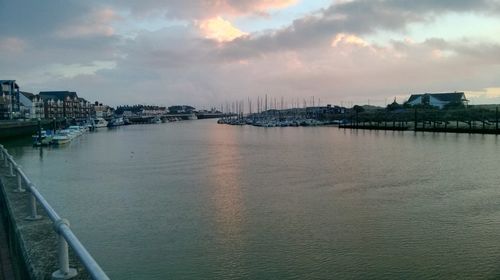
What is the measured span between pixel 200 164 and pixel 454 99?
334 feet

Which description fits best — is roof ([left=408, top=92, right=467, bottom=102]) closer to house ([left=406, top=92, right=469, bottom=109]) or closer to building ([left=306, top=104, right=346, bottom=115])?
house ([left=406, top=92, right=469, bottom=109])

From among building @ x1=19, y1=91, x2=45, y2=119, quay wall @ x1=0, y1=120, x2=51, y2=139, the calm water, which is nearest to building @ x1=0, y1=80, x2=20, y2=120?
building @ x1=19, y1=91, x2=45, y2=119

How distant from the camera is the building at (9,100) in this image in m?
90.3

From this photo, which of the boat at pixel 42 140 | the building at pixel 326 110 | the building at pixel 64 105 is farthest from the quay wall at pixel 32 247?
the building at pixel 326 110

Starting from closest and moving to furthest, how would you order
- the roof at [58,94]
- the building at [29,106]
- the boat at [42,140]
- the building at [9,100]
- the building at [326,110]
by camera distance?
the boat at [42,140] → the building at [9,100] → the building at [29,106] → the roof at [58,94] → the building at [326,110]

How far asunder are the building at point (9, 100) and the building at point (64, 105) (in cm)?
1682

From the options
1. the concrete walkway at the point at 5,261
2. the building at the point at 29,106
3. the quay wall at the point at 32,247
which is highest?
the building at the point at 29,106

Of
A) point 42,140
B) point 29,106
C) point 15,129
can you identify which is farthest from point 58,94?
point 42,140

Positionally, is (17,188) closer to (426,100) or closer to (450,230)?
(450,230)

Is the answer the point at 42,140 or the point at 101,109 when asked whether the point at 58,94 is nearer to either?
the point at 101,109

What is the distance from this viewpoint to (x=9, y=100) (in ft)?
310

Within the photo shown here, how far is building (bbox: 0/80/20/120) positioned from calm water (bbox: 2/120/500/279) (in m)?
73.8

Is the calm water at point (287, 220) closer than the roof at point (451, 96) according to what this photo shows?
Yes

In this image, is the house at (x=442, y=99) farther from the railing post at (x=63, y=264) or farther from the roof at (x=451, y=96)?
the railing post at (x=63, y=264)
